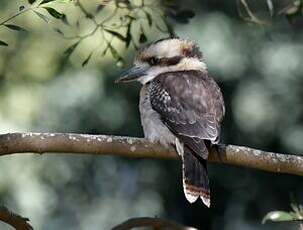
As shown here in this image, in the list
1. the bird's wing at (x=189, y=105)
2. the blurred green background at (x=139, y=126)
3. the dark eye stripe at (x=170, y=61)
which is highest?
the dark eye stripe at (x=170, y=61)

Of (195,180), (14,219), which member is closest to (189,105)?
(195,180)

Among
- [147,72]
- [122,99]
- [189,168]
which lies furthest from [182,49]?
[122,99]

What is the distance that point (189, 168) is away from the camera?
353 cm

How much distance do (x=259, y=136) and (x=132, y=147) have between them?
7.09ft

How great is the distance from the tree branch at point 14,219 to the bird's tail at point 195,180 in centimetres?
67

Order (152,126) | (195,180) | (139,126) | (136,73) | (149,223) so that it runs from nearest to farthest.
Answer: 1. (149,223)
2. (195,180)
3. (152,126)
4. (136,73)
5. (139,126)

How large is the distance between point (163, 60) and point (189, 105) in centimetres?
43

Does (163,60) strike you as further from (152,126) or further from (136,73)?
(152,126)

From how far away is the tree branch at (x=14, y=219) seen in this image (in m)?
2.97

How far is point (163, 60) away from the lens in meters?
4.14

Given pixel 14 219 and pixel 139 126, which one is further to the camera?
pixel 139 126

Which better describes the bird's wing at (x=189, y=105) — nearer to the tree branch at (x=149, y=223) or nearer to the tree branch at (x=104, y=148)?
the tree branch at (x=104, y=148)

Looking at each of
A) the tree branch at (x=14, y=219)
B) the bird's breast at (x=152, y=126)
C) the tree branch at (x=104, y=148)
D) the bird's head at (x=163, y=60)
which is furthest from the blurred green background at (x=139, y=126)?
the tree branch at (x=14, y=219)

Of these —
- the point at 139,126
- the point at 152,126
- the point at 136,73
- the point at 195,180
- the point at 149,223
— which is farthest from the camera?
the point at 139,126
